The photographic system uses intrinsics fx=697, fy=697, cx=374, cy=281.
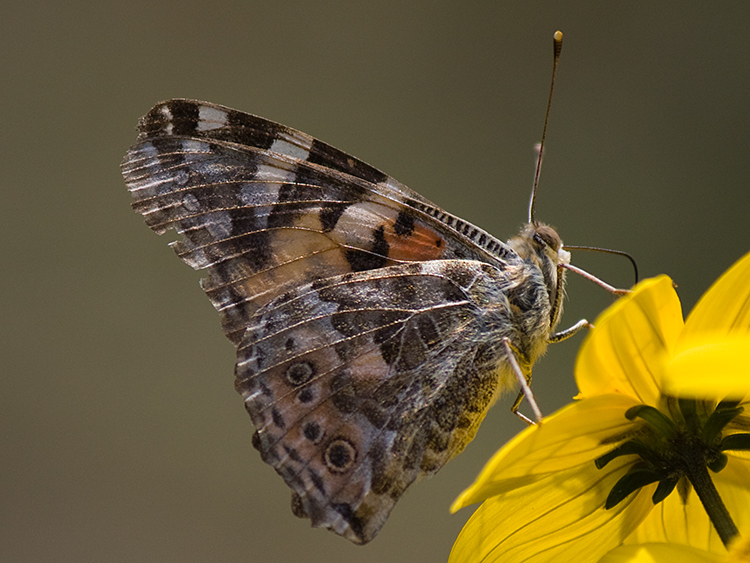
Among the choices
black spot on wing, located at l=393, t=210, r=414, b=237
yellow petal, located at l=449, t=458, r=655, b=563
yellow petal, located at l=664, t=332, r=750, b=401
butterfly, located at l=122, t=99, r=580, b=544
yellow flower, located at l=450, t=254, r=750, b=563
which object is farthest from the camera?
black spot on wing, located at l=393, t=210, r=414, b=237

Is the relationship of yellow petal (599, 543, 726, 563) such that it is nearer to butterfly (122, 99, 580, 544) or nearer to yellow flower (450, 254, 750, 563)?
yellow flower (450, 254, 750, 563)

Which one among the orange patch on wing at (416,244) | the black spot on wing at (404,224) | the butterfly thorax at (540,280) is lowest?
the butterfly thorax at (540,280)

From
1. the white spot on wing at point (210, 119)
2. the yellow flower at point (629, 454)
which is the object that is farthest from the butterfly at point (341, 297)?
the yellow flower at point (629, 454)

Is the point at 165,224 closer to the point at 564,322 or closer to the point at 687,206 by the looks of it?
the point at 564,322

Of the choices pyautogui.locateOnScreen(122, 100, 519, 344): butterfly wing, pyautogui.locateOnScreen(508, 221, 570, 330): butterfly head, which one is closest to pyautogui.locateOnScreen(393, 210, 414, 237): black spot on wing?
pyautogui.locateOnScreen(122, 100, 519, 344): butterfly wing

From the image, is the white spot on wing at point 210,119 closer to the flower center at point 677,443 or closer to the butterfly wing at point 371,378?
the butterfly wing at point 371,378

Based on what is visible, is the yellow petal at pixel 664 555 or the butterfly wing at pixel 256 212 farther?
the butterfly wing at pixel 256 212

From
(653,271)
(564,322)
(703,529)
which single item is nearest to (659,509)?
(703,529)
